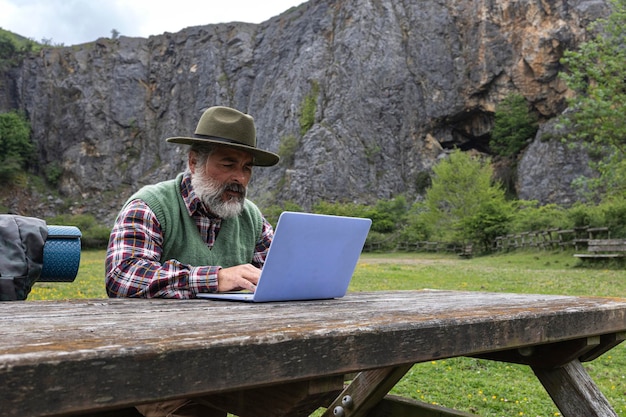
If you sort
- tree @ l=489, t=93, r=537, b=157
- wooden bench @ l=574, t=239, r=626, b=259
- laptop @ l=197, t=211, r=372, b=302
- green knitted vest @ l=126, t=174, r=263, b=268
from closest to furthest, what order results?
1. laptop @ l=197, t=211, r=372, b=302
2. green knitted vest @ l=126, t=174, r=263, b=268
3. wooden bench @ l=574, t=239, r=626, b=259
4. tree @ l=489, t=93, r=537, b=157

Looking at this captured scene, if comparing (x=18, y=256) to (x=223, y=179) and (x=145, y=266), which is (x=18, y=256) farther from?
(x=223, y=179)

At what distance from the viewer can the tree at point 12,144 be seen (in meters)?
74.1

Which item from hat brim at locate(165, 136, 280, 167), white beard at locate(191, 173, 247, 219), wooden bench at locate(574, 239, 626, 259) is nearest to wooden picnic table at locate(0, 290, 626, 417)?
white beard at locate(191, 173, 247, 219)

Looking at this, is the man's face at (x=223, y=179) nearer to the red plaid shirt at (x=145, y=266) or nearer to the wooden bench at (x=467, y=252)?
the red plaid shirt at (x=145, y=266)

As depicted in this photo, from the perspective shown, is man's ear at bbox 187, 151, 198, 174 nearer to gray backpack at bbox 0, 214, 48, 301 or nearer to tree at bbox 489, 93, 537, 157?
gray backpack at bbox 0, 214, 48, 301

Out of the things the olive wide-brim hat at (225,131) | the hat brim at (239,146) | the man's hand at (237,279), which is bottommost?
the man's hand at (237,279)

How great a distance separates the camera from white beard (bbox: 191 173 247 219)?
118 inches

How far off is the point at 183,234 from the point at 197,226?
0.36ft

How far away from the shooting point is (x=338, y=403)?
9.62 ft

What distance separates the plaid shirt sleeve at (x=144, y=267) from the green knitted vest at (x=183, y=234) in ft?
0.18

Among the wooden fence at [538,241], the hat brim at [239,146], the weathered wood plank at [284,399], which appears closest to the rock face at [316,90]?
the wooden fence at [538,241]

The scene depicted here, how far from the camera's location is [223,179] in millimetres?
3094

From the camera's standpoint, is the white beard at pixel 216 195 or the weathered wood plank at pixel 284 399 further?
the white beard at pixel 216 195

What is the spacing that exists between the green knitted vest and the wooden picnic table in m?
0.88
